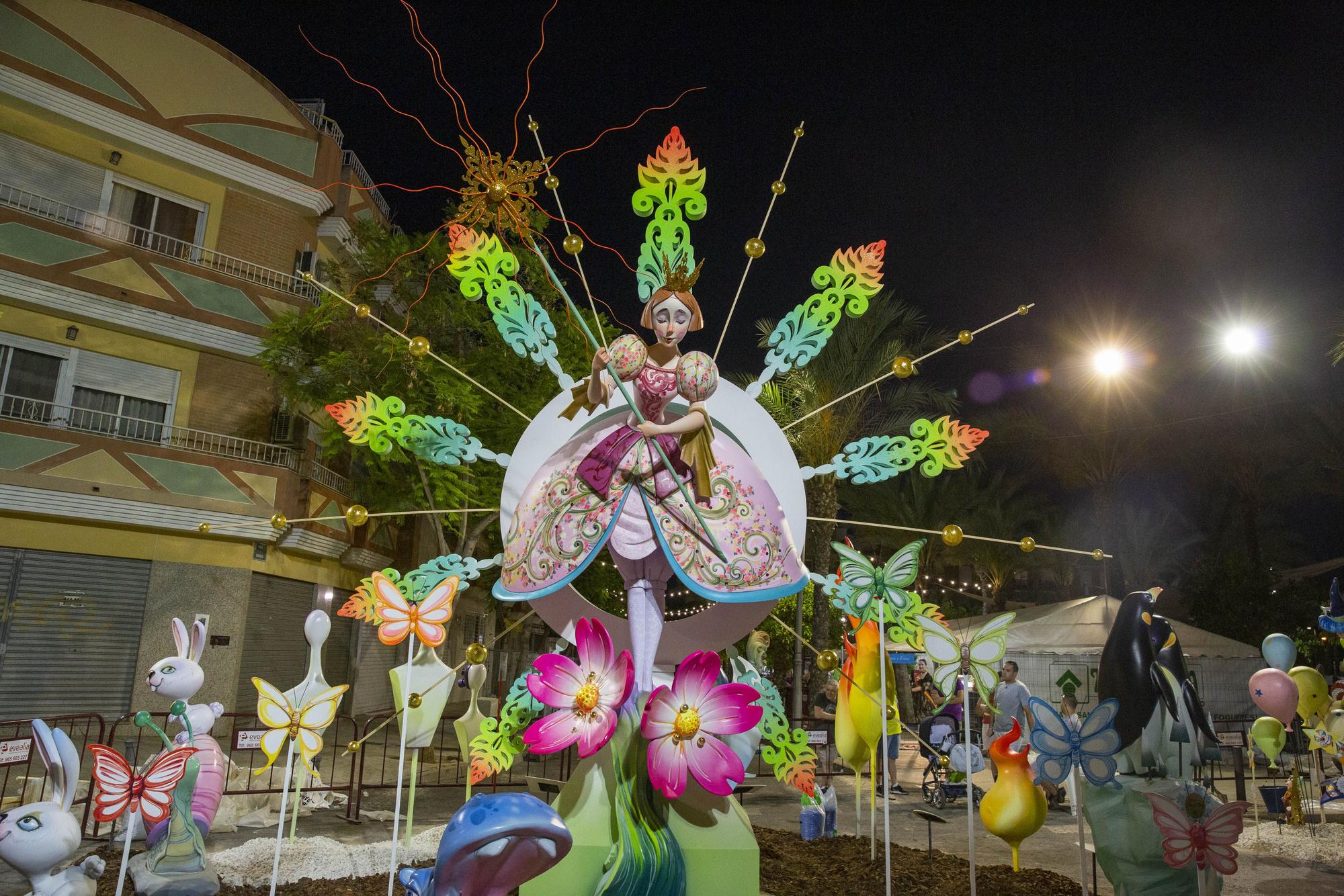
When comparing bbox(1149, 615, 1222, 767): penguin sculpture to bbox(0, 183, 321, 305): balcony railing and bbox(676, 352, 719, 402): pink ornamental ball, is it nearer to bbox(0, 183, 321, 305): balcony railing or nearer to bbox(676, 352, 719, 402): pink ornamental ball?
bbox(676, 352, 719, 402): pink ornamental ball

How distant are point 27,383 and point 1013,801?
561 inches

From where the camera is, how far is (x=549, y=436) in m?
5.58

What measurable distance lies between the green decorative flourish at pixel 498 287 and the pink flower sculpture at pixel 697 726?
1.99 m

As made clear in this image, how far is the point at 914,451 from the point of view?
5.44 metres

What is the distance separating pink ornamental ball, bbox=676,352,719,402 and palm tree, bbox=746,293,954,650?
968cm

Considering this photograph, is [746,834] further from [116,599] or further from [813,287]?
[116,599]

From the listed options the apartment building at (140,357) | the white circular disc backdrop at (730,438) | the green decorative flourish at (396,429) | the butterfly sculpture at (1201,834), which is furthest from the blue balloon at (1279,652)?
the apartment building at (140,357)

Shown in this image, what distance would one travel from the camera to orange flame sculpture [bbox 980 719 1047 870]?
204 inches

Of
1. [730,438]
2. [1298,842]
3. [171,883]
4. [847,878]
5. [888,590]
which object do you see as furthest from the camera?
[1298,842]

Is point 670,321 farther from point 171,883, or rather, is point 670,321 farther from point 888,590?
point 171,883

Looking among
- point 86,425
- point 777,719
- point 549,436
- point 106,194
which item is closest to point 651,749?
point 777,719

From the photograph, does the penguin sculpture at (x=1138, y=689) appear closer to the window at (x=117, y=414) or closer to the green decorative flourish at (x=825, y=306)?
the green decorative flourish at (x=825, y=306)

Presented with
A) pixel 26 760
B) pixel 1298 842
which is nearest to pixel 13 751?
pixel 26 760

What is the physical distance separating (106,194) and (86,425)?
3662mm
